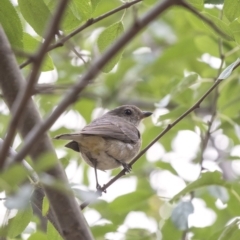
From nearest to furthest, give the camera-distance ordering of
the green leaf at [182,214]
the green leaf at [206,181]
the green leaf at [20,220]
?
the green leaf at [20,220]
the green leaf at [206,181]
the green leaf at [182,214]

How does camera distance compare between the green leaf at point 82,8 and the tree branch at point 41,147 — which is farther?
the green leaf at point 82,8

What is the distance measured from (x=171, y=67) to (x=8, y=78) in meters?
3.19

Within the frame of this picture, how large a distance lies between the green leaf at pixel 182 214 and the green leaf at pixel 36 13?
4.21 ft

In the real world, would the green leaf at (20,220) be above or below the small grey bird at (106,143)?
below

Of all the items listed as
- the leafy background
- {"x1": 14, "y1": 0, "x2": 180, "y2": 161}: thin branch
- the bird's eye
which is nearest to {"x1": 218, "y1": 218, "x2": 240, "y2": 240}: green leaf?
the leafy background

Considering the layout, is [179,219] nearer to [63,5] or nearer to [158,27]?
[63,5]

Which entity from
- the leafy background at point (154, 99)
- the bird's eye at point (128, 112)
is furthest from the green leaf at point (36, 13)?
the bird's eye at point (128, 112)

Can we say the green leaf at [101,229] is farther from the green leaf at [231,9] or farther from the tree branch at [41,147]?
the green leaf at [231,9]

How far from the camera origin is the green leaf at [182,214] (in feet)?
9.76

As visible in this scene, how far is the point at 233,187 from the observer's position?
308 cm

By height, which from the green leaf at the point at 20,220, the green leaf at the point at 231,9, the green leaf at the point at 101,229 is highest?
the green leaf at the point at 231,9

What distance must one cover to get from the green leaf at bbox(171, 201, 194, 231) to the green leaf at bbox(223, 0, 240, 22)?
1.10m

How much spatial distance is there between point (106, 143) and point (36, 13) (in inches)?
81.1

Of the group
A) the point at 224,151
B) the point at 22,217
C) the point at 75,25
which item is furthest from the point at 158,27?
the point at 22,217
